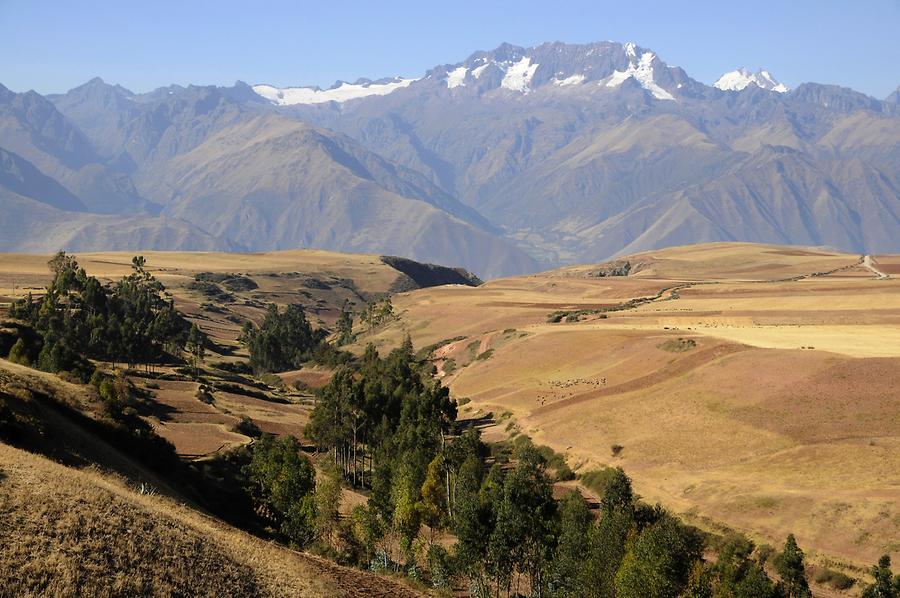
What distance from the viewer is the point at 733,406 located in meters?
90.2

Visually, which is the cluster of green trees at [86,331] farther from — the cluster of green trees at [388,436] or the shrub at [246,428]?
the cluster of green trees at [388,436]

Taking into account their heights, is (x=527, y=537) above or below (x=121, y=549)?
below

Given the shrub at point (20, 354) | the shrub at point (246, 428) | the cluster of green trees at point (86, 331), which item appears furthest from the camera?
the cluster of green trees at point (86, 331)

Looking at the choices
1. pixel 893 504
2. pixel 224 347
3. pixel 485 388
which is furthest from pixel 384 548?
pixel 224 347

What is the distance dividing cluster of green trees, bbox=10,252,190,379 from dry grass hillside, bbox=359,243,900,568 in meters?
50.6

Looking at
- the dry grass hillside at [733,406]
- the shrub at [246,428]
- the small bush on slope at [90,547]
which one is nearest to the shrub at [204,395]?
the shrub at [246,428]

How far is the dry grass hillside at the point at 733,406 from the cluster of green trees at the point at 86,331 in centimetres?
5060

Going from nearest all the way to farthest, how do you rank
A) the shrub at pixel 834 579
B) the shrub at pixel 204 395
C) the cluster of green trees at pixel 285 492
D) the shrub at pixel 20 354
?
the shrub at pixel 834 579
the cluster of green trees at pixel 285 492
the shrub at pixel 20 354
the shrub at pixel 204 395

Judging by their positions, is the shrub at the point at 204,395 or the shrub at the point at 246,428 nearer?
the shrub at the point at 246,428

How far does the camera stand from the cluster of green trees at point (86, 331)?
98188mm

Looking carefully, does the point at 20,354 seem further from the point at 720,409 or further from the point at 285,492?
the point at 720,409

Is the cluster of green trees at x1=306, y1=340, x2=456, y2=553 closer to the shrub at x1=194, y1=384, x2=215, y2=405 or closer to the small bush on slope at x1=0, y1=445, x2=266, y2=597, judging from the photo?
the shrub at x1=194, y1=384, x2=215, y2=405

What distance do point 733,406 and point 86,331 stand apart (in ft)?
310

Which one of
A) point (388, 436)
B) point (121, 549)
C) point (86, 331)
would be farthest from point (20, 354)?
point (121, 549)
